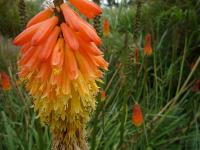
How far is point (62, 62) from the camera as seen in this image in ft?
6.44

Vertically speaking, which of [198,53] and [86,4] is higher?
[86,4]

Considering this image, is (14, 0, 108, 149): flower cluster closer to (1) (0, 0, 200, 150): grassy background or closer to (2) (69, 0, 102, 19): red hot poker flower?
(2) (69, 0, 102, 19): red hot poker flower

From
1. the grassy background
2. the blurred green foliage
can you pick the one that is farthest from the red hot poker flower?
the blurred green foliage

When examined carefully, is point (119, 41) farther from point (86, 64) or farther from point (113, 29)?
point (86, 64)

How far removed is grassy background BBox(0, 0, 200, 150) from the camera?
3834 millimetres

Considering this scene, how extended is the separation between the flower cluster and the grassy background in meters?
0.71

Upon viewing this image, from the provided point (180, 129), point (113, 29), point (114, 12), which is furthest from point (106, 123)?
point (114, 12)

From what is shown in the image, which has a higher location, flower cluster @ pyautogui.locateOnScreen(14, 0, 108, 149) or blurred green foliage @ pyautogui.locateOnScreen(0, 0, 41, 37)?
flower cluster @ pyautogui.locateOnScreen(14, 0, 108, 149)

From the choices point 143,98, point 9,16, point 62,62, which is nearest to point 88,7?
point 62,62

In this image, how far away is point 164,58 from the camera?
6176mm

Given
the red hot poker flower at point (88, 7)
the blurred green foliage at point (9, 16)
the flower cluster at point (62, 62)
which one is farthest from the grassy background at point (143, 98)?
the red hot poker flower at point (88, 7)

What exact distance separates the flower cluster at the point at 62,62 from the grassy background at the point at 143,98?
0.71 meters

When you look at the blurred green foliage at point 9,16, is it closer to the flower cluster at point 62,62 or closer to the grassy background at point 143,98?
the grassy background at point 143,98

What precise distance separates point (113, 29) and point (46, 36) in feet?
19.4
